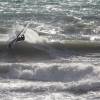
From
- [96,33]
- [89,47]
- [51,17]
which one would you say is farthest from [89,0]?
[89,47]

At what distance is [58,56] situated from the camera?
17781 millimetres

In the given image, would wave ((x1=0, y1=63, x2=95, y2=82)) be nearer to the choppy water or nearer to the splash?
the choppy water

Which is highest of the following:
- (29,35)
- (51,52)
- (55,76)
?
(29,35)

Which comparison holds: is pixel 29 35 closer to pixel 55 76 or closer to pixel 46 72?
pixel 46 72

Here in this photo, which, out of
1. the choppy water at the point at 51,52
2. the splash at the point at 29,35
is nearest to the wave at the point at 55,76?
the choppy water at the point at 51,52

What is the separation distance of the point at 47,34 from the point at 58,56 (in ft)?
11.5

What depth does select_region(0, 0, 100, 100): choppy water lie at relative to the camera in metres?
13.7

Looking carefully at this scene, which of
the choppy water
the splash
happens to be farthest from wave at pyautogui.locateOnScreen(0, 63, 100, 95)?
the splash

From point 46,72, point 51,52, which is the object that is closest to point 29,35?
point 51,52

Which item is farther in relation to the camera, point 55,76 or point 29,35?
point 29,35

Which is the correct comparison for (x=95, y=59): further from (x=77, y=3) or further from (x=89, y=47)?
(x=77, y=3)

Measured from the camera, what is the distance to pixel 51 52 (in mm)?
18531

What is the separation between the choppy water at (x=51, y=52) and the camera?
541 inches

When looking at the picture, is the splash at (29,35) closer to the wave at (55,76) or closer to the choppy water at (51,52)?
the choppy water at (51,52)
